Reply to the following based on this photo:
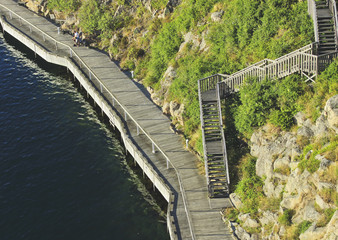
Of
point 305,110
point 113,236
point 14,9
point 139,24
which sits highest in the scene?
point 14,9

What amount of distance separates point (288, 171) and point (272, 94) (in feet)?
25.0

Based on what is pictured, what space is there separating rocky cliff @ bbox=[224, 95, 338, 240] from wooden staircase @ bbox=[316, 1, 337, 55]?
767 centimetres

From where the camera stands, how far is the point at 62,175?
44.4m

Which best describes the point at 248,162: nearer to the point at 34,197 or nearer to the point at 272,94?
the point at 272,94

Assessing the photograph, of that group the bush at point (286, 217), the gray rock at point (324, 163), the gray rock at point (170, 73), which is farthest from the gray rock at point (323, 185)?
the gray rock at point (170, 73)

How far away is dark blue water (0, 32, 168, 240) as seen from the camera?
126ft

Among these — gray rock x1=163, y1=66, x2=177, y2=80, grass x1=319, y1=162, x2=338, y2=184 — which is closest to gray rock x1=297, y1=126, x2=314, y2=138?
grass x1=319, y1=162, x2=338, y2=184

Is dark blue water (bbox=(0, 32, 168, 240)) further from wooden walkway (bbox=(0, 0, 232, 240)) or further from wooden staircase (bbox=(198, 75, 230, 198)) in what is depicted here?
wooden staircase (bbox=(198, 75, 230, 198))

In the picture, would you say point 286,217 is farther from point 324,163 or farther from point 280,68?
point 280,68

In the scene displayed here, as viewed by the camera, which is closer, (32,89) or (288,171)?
(288,171)

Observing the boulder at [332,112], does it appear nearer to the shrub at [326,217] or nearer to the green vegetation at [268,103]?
the green vegetation at [268,103]

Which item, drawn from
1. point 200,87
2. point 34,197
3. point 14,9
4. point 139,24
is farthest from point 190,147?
point 14,9

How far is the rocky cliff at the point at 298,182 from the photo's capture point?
2805cm

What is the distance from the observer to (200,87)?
42.0 meters
